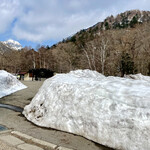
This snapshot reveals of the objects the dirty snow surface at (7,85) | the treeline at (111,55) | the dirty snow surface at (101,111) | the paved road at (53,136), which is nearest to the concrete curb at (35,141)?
the paved road at (53,136)

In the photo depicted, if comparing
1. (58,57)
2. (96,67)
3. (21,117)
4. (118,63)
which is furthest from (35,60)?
(21,117)

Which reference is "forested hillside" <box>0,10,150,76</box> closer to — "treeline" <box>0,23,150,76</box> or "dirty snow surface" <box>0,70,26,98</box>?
"treeline" <box>0,23,150,76</box>

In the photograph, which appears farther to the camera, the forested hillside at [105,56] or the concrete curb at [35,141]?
the forested hillside at [105,56]

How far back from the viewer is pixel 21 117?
5.43 metres

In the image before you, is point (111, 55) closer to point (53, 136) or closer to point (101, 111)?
point (101, 111)

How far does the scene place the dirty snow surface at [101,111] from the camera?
314 cm

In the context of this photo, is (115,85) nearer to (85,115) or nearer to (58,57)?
(85,115)

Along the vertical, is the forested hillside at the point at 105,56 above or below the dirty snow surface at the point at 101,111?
above

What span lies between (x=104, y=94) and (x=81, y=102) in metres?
0.68

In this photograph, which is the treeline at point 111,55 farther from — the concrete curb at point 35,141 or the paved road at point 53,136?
the concrete curb at point 35,141

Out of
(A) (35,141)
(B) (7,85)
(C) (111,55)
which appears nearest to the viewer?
(A) (35,141)

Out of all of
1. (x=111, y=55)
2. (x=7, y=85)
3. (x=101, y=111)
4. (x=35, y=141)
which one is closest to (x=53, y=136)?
(x=35, y=141)

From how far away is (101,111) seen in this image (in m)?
3.71

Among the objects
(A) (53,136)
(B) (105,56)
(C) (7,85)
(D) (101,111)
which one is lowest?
(A) (53,136)
